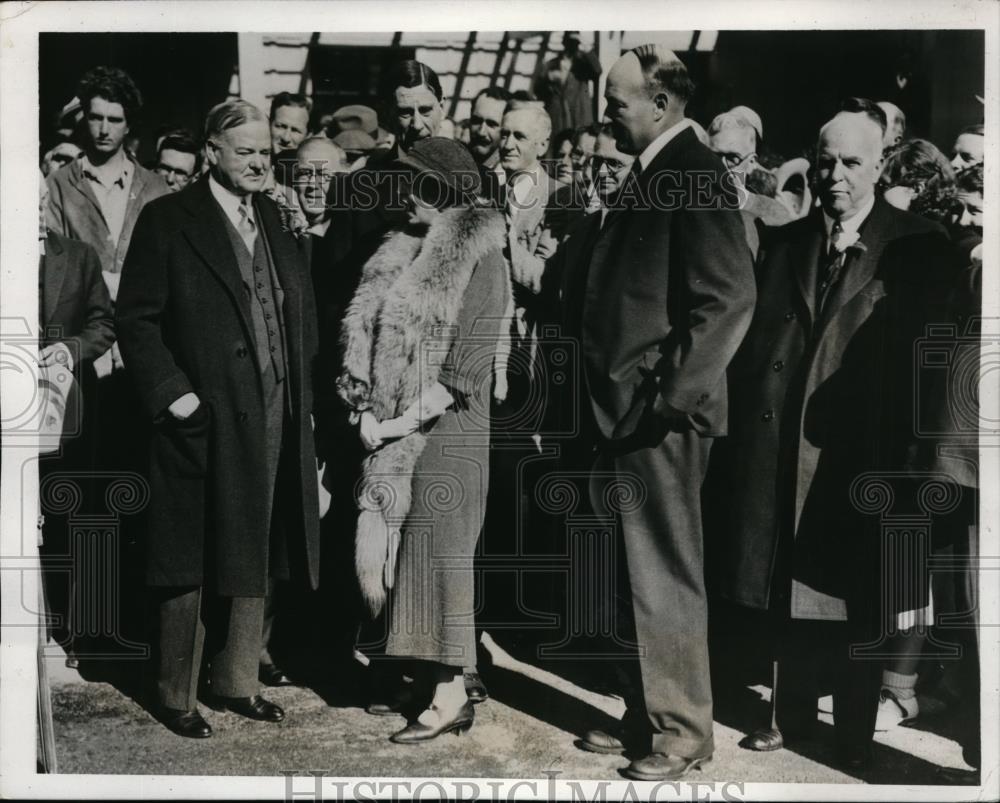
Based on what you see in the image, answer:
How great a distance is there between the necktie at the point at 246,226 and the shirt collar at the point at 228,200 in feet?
0.04

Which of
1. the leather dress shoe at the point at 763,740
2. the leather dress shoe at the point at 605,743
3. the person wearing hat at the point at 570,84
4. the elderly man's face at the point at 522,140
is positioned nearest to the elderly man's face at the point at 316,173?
the elderly man's face at the point at 522,140

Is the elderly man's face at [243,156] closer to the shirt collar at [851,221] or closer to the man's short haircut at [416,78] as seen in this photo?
the man's short haircut at [416,78]

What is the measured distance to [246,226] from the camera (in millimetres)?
4738

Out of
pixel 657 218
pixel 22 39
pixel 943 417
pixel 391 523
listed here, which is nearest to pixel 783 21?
pixel 657 218

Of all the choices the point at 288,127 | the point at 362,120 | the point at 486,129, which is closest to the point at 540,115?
the point at 486,129

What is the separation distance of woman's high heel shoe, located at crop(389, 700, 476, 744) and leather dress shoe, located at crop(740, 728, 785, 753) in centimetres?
109

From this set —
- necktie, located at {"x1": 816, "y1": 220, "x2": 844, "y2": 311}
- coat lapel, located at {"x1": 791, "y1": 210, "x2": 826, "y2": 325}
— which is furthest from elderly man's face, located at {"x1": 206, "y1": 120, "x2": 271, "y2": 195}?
necktie, located at {"x1": 816, "y1": 220, "x2": 844, "y2": 311}

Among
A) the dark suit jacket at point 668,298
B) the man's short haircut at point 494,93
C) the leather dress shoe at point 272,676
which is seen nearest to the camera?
the dark suit jacket at point 668,298

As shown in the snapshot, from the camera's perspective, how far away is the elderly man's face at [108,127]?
4840mm

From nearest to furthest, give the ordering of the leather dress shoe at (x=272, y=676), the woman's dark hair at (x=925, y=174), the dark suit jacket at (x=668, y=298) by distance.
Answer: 1. the dark suit jacket at (x=668, y=298)
2. the woman's dark hair at (x=925, y=174)
3. the leather dress shoe at (x=272, y=676)

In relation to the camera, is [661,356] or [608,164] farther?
[608,164]

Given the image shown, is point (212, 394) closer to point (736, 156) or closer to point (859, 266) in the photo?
point (736, 156)

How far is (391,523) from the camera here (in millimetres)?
4711

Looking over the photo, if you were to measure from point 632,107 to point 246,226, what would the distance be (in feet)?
5.32
